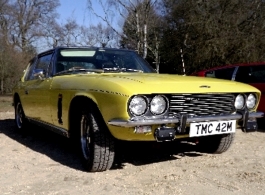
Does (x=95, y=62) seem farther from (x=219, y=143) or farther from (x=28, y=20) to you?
(x=28, y=20)

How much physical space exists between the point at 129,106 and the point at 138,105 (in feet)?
0.31

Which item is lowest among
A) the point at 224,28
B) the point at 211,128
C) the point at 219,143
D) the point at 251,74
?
the point at 219,143

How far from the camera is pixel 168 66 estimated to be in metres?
25.0

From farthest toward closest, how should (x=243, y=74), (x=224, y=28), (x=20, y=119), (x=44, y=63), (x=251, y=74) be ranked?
1. (x=224, y=28)
2. (x=243, y=74)
3. (x=251, y=74)
4. (x=20, y=119)
5. (x=44, y=63)

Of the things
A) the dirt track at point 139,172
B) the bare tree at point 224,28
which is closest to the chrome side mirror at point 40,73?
the dirt track at point 139,172

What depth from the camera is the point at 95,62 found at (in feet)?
16.3

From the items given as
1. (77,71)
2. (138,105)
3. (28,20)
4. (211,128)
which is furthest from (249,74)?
(28,20)

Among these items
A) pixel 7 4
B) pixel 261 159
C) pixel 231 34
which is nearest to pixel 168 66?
pixel 231 34

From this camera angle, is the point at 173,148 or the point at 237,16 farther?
the point at 237,16

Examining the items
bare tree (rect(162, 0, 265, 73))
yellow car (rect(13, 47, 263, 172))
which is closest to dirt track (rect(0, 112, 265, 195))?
yellow car (rect(13, 47, 263, 172))

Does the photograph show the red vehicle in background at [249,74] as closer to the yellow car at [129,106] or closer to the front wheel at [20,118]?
the yellow car at [129,106]

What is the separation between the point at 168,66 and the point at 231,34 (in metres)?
6.23

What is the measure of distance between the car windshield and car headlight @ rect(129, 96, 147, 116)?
139 cm

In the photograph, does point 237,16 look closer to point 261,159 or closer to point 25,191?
point 261,159
